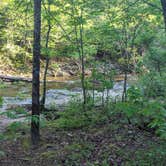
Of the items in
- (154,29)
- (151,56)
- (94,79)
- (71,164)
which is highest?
(154,29)

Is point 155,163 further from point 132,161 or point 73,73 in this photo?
point 73,73

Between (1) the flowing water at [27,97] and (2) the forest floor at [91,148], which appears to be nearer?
(2) the forest floor at [91,148]

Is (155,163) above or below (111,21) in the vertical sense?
below

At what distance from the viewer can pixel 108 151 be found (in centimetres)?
583

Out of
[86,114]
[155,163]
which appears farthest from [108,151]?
[86,114]

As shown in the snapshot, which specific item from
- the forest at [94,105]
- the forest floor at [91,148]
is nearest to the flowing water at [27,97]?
the forest at [94,105]

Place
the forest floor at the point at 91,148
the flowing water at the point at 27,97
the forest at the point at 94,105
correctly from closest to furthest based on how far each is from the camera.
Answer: the forest floor at the point at 91,148
the forest at the point at 94,105
the flowing water at the point at 27,97

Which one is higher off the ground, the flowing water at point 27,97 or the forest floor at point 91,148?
the flowing water at point 27,97

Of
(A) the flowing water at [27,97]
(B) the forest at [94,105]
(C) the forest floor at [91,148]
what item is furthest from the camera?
(A) the flowing water at [27,97]

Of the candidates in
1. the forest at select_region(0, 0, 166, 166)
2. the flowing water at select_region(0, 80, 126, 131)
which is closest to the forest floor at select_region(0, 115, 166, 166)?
the forest at select_region(0, 0, 166, 166)

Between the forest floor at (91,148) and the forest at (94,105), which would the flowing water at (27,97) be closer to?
the forest at (94,105)

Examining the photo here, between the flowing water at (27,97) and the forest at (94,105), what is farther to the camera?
the flowing water at (27,97)

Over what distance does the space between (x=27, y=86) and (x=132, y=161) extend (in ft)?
45.3

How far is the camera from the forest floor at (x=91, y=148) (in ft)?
17.7
